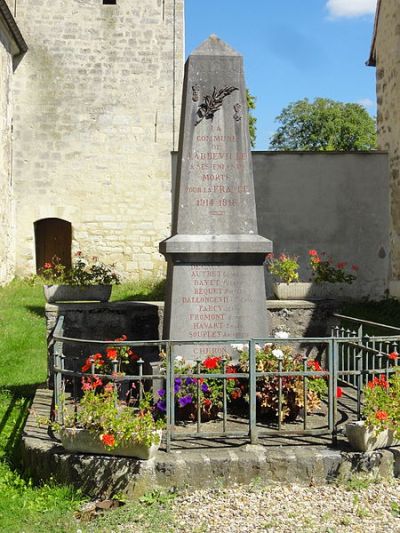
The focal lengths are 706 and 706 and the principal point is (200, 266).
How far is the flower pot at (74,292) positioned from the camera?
26.1 feet

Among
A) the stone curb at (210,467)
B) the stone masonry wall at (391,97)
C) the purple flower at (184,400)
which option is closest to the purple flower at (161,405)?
the purple flower at (184,400)

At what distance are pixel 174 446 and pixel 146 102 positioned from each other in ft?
48.1

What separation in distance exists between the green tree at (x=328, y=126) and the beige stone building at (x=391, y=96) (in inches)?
1184

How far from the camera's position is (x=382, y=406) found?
4.96m

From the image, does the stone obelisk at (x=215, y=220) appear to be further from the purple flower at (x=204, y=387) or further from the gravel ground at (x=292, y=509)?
the gravel ground at (x=292, y=509)

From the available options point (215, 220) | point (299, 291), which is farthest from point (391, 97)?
point (215, 220)

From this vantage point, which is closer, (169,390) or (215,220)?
(169,390)

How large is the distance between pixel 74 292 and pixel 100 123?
11217 millimetres

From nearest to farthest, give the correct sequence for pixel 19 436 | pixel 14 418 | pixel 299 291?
pixel 19 436, pixel 14 418, pixel 299 291

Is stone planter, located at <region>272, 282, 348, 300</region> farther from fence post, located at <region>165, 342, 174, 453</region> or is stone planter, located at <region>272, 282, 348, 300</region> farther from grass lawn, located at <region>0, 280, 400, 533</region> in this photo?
fence post, located at <region>165, 342, 174, 453</region>

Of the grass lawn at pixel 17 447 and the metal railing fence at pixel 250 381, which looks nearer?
the grass lawn at pixel 17 447

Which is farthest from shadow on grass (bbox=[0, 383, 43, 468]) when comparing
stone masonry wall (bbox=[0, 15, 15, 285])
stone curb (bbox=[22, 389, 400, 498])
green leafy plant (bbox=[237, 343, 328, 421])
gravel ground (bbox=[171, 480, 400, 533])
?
stone masonry wall (bbox=[0, 15, 15, 285])

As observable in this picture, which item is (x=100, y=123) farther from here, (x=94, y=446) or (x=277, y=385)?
(x=94, y=446)

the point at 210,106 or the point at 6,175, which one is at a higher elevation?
the point at 210,106
